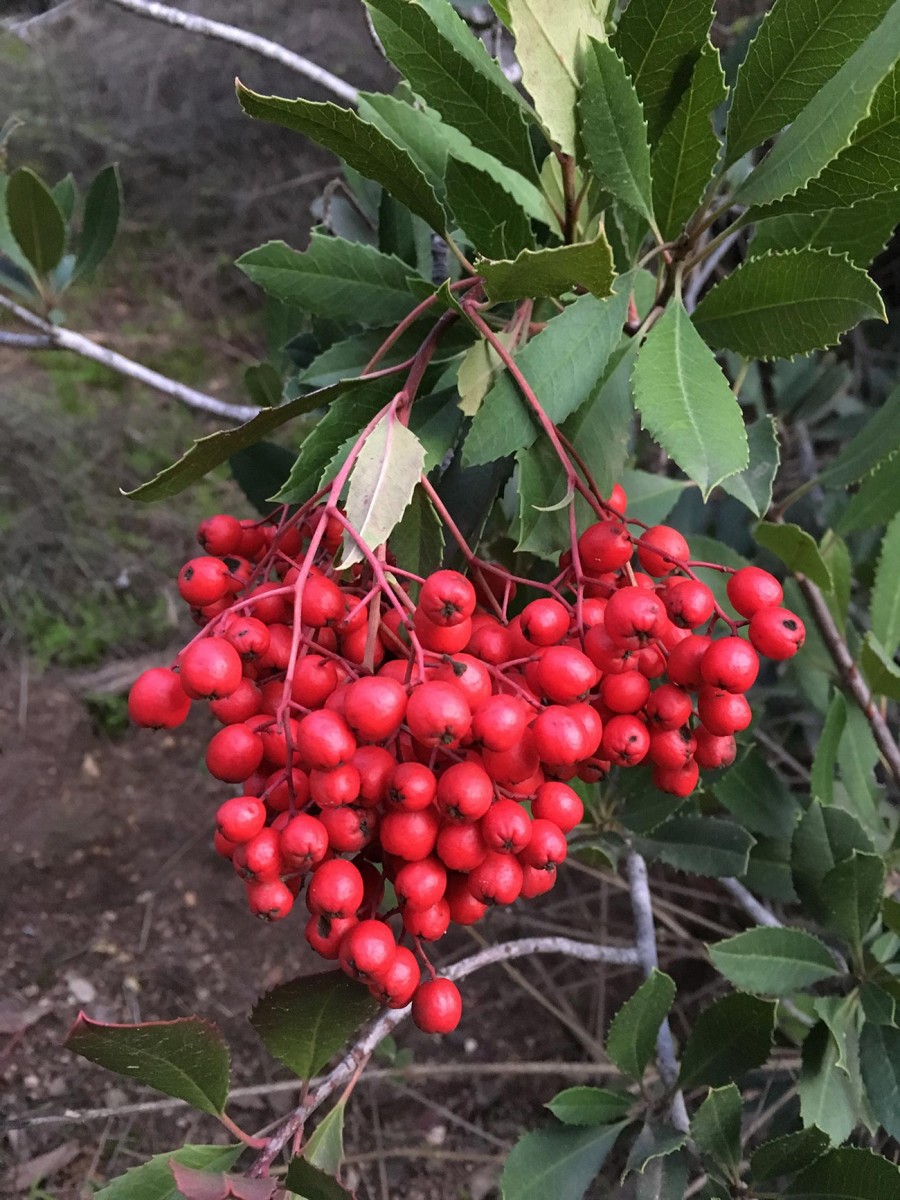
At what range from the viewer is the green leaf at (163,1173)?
71cm

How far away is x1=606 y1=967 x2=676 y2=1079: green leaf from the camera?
877 millimetres

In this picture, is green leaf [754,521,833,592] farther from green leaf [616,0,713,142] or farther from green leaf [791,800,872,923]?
green leaf [616,0,713,142]

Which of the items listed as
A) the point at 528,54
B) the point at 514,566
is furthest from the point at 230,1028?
the point at 528,54

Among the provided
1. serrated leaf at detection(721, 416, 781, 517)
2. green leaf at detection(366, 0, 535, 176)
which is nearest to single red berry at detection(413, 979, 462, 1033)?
serrated leaf at detection(721, 416, 781, 517)

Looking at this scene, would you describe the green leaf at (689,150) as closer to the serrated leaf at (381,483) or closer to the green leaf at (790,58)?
Answer: the green leaf at (790,58)

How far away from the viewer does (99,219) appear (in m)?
1.47

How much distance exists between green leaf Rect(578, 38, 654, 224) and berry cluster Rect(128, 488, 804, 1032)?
0.84 ft

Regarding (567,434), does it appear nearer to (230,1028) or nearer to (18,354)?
(230,1028)

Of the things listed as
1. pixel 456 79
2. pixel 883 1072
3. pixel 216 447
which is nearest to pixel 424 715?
pixel 216 447

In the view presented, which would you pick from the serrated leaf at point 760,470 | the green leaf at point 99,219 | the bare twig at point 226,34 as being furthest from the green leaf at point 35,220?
the serrated leaf at point 760,470

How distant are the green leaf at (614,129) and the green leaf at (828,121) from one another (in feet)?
0.26

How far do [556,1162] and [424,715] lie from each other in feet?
2.18

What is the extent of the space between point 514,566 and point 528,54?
507 mm

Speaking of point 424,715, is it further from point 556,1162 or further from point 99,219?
point 99,219
